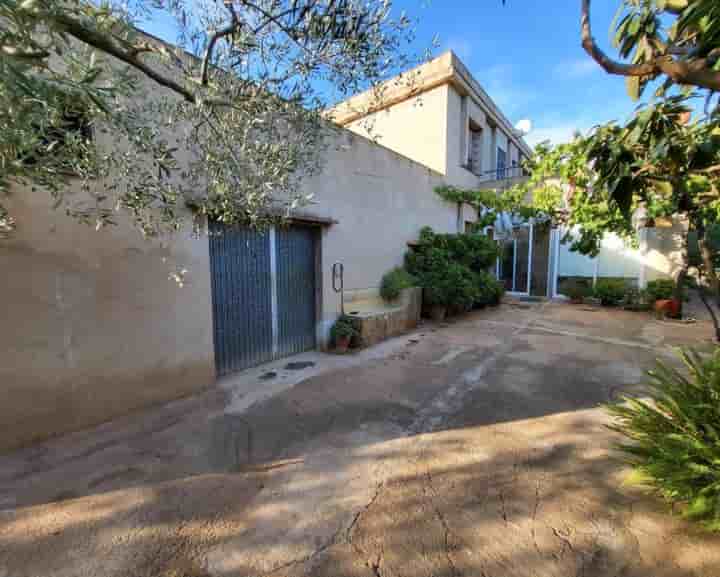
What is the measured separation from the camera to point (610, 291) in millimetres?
9641

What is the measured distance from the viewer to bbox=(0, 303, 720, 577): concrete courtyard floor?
5.52 feet

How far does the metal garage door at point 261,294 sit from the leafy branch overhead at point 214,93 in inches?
49.0

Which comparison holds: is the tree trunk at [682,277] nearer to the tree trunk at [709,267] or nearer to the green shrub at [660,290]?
the green shrub at [660,290]

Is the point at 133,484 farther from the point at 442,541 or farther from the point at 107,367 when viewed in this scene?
the point at 442,541

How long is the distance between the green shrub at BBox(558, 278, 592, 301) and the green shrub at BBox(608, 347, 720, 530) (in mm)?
8917

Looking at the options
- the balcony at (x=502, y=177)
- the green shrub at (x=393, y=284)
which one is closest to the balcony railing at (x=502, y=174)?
the balcony at (x=502, y=177)

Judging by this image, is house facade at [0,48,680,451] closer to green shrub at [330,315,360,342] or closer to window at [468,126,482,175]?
green shrub at [330,315,360,342]

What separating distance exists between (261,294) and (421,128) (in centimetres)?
820

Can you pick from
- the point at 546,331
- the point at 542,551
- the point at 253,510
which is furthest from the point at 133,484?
the point at 546,331

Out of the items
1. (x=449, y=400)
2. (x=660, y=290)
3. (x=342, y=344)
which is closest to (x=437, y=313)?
(x=342, y=344)

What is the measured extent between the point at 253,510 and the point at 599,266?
12.3m

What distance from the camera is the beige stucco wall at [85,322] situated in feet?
8.59

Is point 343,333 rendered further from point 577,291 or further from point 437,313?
point 577,291

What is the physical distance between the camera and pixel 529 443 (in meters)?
2.77
